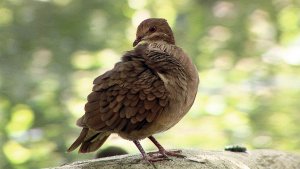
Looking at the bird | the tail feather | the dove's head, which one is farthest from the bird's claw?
the dove's head

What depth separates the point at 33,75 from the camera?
3.42 metres

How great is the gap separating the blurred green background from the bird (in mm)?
1476

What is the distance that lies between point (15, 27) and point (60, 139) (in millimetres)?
589

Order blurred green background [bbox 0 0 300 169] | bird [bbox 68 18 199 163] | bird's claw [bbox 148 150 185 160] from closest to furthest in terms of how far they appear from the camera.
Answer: bird [bbox 68 18 199 163]
bird's claw [bbox 148 150 185 160]
blurred green background [bbox 0 0 300 169]

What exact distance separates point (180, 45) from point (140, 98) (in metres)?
1.79

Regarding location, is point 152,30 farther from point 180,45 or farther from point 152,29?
point 180,45

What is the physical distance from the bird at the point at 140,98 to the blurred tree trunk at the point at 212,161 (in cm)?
3

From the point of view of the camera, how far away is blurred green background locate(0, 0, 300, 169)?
3.35 meters

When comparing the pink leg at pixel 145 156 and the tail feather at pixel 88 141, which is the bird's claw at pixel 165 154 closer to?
the pink leg at pixel 145 156

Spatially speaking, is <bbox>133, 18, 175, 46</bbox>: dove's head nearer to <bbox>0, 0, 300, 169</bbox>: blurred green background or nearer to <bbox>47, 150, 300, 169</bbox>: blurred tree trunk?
<bbox>47, 150, 300, 169</bbox>: blurred tree trunk

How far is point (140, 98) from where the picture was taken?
1.73 meters

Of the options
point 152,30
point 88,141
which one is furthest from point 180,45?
point 88,141

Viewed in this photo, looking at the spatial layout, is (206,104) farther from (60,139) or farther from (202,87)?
(60,139)

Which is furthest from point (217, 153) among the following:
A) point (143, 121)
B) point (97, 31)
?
point (97, 31)
